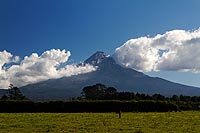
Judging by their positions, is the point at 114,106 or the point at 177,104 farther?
the point at 177,104

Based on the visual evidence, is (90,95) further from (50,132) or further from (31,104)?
(50,132)

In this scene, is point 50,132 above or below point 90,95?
below

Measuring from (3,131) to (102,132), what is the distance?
7.26m

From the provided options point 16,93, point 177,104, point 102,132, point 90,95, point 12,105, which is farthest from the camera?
point 90,95

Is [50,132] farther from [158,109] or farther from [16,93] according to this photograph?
[16,93]

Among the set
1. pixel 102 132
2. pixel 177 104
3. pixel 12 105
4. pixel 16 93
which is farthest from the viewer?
pixel 16 93

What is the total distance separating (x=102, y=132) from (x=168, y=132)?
4646mm

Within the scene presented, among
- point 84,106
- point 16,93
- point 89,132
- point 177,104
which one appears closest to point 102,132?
point 89,132

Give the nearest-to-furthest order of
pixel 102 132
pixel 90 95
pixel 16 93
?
1. pixel 102 132
2. pixel 16 93
3. pixel 90 95

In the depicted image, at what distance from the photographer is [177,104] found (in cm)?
9019

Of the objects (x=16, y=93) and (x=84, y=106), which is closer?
(x=84, y=106)

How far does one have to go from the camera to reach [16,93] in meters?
148

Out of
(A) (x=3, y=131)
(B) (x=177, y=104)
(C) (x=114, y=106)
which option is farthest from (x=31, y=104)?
(A) (x=3, y=131)

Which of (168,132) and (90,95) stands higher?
(90,95)
